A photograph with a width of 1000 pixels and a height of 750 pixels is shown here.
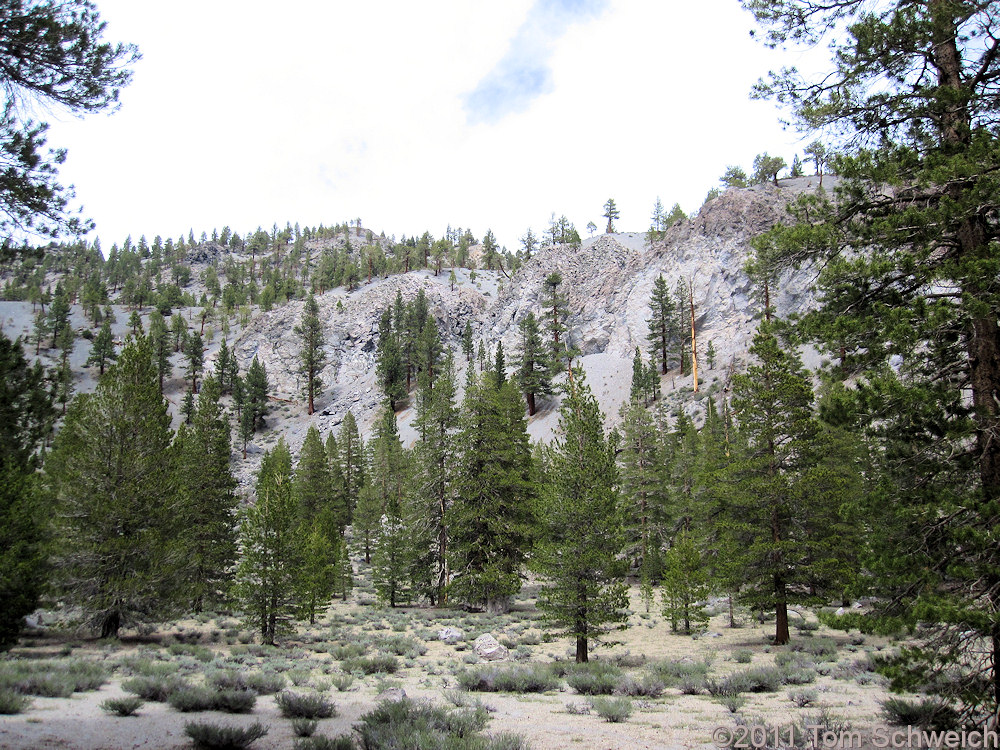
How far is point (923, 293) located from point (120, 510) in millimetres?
21574

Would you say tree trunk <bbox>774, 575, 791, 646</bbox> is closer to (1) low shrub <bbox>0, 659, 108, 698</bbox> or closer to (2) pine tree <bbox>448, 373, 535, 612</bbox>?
(2) pine tree <bbox>448, 373, 535, 612</bbox>

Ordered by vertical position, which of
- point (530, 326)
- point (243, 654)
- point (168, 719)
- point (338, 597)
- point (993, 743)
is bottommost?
point (338, 597)

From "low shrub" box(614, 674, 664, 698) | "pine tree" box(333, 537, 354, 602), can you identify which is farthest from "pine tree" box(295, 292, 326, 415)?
"low shrub" box(614, 674, 664, 698)

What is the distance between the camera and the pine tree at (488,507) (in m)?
25.2

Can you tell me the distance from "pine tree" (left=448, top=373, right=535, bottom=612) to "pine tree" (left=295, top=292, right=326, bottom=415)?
216 ft

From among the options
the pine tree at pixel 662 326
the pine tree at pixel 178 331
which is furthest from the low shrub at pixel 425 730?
the pine tree at pixel 178 331

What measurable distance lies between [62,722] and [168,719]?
4.40 ft

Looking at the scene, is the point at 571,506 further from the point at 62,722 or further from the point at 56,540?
the point at 56,540

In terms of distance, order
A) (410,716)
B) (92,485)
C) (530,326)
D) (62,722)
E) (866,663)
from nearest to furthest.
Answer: (62,722) < (410,716) < (866,663) < (92,485) < (530,326)

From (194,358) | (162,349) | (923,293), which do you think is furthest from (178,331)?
(923,293)

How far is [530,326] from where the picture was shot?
6203cm

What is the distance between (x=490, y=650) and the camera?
56.6 ft

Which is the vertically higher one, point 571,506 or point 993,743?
point 571,506

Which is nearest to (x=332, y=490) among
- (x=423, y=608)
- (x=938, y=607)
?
(x=423, y=608)
